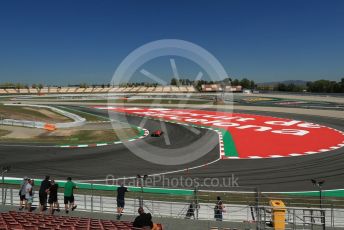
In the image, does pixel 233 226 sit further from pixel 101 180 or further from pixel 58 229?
pixel 101 180

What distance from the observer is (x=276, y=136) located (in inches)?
1511

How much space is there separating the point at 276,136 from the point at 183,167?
52.1ft

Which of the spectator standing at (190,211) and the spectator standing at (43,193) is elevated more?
the spectator standing at (43,193)

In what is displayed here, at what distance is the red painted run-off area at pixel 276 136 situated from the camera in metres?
30.8

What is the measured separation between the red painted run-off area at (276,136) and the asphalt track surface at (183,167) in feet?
7.00

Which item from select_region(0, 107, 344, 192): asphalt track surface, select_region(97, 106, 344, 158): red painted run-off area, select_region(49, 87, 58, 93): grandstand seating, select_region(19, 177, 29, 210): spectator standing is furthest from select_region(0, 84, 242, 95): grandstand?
select_region(19, 177, 29, 210): spectator standing

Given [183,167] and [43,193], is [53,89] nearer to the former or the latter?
[183,167]

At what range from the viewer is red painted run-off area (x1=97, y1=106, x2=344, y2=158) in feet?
101

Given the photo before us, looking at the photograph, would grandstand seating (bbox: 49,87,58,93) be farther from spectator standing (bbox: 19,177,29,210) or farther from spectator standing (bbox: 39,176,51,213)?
spectator standing (bbox: 39,176,51,213)

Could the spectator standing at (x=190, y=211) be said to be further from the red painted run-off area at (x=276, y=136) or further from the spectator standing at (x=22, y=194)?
the red painted run-off area at (x=276, y=136)

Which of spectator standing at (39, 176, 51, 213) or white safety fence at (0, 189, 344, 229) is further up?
spectator standing at (39, 176, 51, 213)

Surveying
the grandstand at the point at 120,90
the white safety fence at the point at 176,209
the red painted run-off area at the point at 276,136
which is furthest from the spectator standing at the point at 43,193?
the grandstand at the point at 120,90

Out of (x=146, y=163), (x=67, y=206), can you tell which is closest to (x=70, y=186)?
(x=67, y=206)

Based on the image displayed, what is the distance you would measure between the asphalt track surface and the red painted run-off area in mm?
2134
